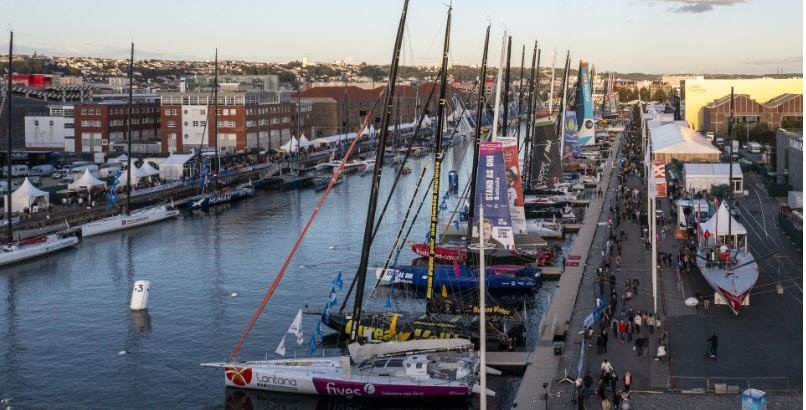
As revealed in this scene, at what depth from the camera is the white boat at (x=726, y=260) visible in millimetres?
24672

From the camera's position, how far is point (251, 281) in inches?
1293

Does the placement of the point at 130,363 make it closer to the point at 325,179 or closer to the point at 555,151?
the point at 555,151

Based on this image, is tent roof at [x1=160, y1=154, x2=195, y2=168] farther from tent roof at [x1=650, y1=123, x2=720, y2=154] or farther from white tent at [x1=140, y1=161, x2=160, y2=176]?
tent roof at [x1=650, y1=123, x2=720, y2=154]

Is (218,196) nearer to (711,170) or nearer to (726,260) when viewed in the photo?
(711,170)

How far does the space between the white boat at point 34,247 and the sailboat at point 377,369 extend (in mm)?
17280

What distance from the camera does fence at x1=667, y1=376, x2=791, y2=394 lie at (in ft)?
59.3

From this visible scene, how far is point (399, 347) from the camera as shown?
68.7 ft

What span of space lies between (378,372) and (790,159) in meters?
31.5

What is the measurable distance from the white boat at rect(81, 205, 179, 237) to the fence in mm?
29398

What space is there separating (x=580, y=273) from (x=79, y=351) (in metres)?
14.4

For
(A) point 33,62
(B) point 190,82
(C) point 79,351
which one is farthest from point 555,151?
(A) point 33,62

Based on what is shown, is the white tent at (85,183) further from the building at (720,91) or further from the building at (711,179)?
the building at (720,91)

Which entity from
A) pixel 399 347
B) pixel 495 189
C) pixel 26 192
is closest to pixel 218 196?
pixel 26 192

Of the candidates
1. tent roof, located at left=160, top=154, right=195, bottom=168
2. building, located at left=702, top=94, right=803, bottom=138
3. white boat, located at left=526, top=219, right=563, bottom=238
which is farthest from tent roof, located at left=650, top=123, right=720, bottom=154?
tent roof, located at left=160, top=154, right=195, bottom=168
